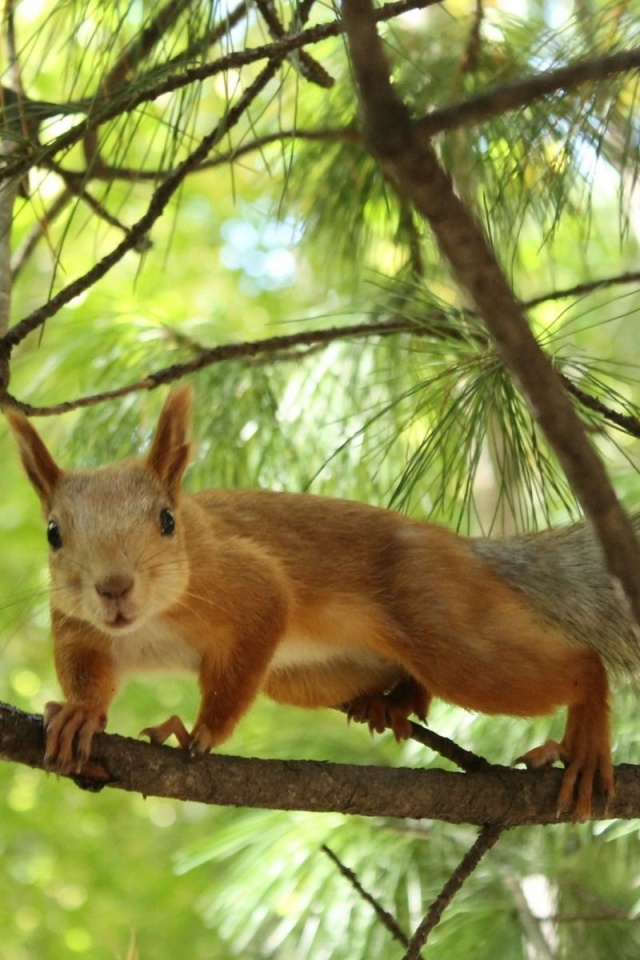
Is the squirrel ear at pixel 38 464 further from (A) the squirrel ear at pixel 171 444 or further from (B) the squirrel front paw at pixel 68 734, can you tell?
(B) the squirrel front paw at pixel 68 734

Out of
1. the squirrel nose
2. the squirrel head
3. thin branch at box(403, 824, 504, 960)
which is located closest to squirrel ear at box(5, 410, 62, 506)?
the squirrel head

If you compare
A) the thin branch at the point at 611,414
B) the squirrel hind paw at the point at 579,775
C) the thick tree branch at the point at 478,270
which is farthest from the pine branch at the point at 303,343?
the thick tree branch at the point at 478,270

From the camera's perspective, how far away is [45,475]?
1.33m

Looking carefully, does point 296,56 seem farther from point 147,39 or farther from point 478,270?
point 478,270

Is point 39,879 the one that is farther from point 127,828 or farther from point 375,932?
point 375,932

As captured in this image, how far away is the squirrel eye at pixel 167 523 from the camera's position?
4.18 ft

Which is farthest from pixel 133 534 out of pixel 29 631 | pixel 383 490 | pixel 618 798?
pixel 29 631

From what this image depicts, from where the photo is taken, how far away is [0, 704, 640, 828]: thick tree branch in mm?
1014

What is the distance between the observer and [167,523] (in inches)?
50.7

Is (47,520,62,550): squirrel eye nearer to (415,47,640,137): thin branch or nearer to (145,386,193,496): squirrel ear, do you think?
(145,386,193,496): squirrel ear

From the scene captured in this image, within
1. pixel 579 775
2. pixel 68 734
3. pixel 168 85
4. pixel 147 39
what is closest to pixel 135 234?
pixel 168 85

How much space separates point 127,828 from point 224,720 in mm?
3538

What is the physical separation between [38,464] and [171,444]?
0.48 ft

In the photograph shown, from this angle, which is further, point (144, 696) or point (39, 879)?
point (39, 879)
